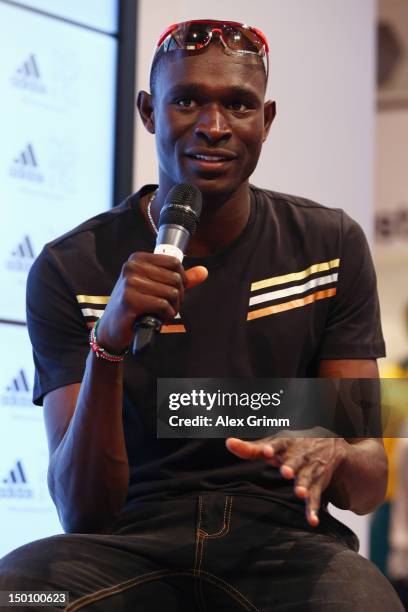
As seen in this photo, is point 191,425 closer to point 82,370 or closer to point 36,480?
point 82,370

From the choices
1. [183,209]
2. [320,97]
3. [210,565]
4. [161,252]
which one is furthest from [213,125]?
[320,97]

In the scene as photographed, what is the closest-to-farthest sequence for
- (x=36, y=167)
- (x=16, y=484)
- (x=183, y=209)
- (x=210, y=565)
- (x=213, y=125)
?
(x=183, y=209) → (x=210, y=565) → (x=213, y=125) → (x=16, y=484) → (x=36, y=167)

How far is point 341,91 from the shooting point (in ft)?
11.2

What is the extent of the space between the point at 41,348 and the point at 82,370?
0.33 feet

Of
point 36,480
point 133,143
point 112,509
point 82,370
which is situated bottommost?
point 36,480

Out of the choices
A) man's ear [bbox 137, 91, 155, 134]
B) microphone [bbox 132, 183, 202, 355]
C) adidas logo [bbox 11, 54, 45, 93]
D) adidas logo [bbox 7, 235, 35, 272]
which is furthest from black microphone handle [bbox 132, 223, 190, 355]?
adidas logo [bbox 11, 54, 45, 93]

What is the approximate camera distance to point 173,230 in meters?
1.34

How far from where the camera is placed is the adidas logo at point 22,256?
2744mm

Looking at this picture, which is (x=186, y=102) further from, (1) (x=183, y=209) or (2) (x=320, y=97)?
(2) (x=320, y=97)

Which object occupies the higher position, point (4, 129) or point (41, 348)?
point (4, 129)

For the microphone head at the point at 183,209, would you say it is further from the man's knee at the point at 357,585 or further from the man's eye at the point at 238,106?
the man's knee at the point at 357,585

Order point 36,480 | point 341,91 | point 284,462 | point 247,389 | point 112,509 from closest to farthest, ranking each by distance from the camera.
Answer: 1. point 284,462
2. point 247,389
3. point 112,509
4. point 36,480
5. point 341,91

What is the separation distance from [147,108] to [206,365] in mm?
529

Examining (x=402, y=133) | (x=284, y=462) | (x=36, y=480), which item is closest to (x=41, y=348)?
→ (x=284, y=462)
